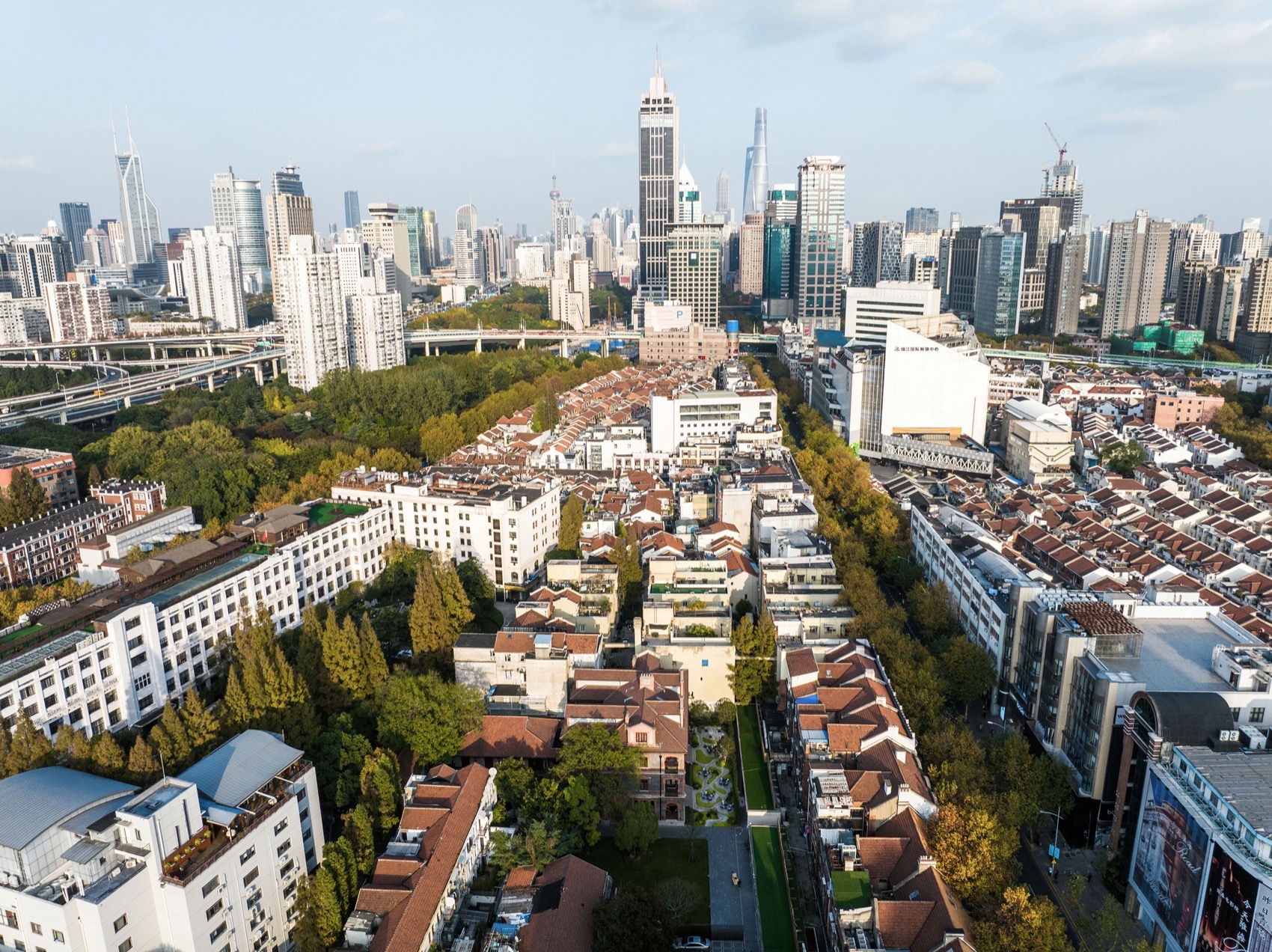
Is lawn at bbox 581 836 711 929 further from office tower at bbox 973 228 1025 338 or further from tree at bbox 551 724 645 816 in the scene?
office tower at bbox 973 228 1025 338

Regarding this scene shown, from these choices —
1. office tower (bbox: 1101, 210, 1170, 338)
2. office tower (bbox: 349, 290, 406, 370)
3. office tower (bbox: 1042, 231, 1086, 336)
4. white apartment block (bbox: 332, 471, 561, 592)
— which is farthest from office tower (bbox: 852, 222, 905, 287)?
white apartment block (bbox: 332, 471, 561, 592)

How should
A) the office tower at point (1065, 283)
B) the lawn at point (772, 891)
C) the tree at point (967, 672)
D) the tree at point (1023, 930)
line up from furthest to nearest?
the office tower at point (1065, 283) → the tree at point (967, 672) → the lawn at point (772, 891) → the tree at point (1023, 930)

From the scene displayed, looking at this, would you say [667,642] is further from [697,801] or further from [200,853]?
[200,853]

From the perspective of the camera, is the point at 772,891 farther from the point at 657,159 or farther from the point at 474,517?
the point at 657,159

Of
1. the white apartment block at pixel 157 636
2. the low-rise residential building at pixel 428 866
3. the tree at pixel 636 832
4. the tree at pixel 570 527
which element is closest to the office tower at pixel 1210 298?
the tree at pixel 570 527

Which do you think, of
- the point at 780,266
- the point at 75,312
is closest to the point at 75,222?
the point at 75,312

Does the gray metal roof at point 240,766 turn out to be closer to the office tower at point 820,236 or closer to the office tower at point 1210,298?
the office tower at point 820,236

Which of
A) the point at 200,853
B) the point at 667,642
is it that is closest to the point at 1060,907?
the point at 667,642
